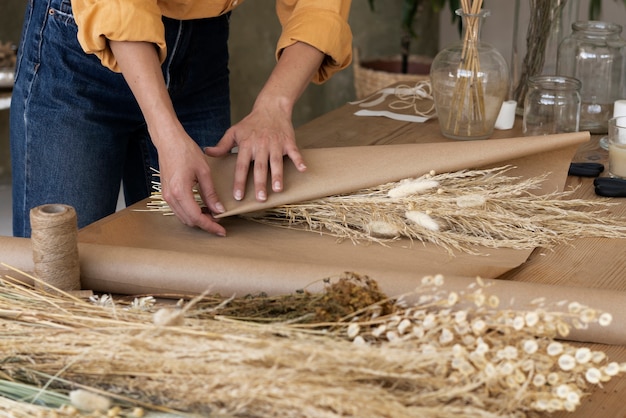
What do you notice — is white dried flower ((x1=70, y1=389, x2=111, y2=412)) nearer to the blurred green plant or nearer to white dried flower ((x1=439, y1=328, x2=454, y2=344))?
white dried flower ((x1=439, y1=328, x2=454, y2=344))

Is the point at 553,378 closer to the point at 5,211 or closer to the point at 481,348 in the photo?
the point at 481,348

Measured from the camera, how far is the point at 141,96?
137 centimetres

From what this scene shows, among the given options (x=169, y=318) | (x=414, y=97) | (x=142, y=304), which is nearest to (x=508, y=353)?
(x=169, y=318)

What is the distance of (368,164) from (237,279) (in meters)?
0.40

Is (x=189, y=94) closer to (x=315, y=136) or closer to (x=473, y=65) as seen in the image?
(x=315, y=136)

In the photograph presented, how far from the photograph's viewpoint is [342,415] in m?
0.73

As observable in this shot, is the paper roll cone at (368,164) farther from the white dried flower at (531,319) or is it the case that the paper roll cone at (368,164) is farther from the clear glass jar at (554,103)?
the white dried flower at (531,319)

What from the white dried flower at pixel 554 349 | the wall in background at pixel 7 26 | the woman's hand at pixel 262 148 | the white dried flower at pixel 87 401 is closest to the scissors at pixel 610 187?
the woman's hand at pixel 262 148

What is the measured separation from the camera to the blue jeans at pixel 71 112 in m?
1.64

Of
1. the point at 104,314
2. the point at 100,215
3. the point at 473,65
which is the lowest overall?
the point at 100,215

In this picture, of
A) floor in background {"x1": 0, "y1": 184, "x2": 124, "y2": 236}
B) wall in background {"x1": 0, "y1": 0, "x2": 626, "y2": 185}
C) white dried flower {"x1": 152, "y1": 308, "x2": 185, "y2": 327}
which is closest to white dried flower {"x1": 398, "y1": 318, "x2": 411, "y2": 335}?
white dried flower {"x1": 152, "y1": 308, "x2": 185, "y2": 327}

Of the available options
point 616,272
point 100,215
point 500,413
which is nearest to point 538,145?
point 616,272

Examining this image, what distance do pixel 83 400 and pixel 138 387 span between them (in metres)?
0.05

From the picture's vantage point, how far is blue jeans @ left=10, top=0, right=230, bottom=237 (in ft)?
5.40
